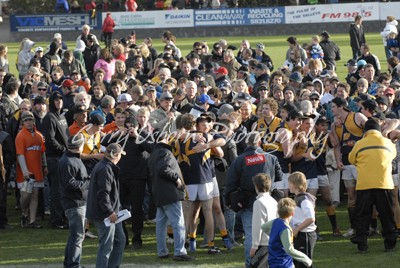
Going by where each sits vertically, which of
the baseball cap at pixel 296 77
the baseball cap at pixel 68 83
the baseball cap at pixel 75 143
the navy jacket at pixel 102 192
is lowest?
the navy jacket at pixel 102 192

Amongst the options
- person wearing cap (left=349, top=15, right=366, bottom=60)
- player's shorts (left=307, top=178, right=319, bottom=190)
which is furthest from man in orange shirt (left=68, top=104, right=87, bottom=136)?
person wearing cap (left=349, top=15, right=366, bottom=60)

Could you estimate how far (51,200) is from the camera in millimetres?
14898

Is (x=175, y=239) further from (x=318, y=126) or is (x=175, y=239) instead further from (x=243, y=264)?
(x=318, y=126)

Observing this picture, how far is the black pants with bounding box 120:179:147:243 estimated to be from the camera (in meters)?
13.5

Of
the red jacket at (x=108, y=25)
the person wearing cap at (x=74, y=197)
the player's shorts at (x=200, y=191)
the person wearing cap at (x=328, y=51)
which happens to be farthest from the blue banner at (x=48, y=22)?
A: the person wearing cap at (x=74, y=197)

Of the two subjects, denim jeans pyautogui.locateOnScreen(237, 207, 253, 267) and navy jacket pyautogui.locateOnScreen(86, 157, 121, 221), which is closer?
navy jacket pyautogui.locateOnScreen(86, 157, 121, 221)

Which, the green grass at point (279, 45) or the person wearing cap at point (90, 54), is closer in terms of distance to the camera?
the person wearing cap at point (90, 54)

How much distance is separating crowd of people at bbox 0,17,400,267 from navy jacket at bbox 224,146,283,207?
1 cm

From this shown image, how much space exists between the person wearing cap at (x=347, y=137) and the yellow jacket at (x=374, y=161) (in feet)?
3.82

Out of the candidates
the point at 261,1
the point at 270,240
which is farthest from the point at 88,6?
the point at 270,240

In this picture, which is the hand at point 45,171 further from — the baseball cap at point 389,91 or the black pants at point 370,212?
the baseball cap at point 389,91

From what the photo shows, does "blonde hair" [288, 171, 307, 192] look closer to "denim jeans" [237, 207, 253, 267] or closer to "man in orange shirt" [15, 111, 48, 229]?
"denim jeans" [237, 207, 253, 267]

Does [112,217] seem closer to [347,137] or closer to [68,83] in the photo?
[347,137]

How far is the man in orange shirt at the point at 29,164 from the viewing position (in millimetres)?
14805
